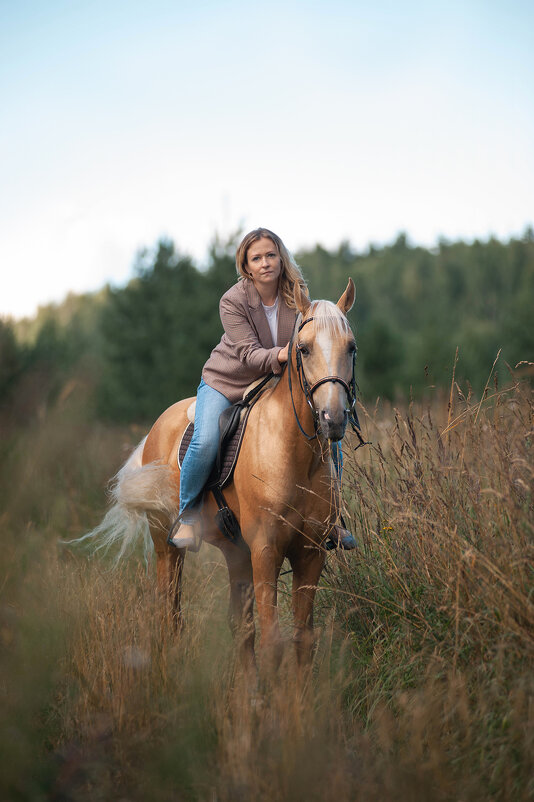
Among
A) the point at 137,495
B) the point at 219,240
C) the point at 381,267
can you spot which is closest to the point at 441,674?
the point at 137,495

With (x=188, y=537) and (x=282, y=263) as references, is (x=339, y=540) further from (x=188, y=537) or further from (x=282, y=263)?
(x=282, y=263)

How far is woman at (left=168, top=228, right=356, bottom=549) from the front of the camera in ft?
13.3

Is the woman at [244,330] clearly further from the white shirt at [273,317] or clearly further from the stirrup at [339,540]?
the stirrup at [339,540]

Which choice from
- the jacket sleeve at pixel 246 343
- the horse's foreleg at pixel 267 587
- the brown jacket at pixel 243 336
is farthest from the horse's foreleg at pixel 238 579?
the jacket sleeve at pixel 246 343

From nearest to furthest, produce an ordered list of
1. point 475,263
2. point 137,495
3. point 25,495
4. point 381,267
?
point 25,495 → point 137,495 → point 475,263 → point 381,267

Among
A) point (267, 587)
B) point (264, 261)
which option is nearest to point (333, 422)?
point (267, 587)

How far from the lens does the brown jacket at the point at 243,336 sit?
13.3ft

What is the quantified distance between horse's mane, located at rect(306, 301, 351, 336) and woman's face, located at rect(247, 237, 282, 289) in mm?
659

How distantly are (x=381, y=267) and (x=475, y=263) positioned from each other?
703 inches

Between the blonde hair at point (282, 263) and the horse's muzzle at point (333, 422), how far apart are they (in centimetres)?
112

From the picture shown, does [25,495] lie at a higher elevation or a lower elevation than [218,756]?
higher

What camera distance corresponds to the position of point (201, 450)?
4.09m

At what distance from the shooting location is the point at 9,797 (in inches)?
95.2

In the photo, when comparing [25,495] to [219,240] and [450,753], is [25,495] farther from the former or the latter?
[219,240]
